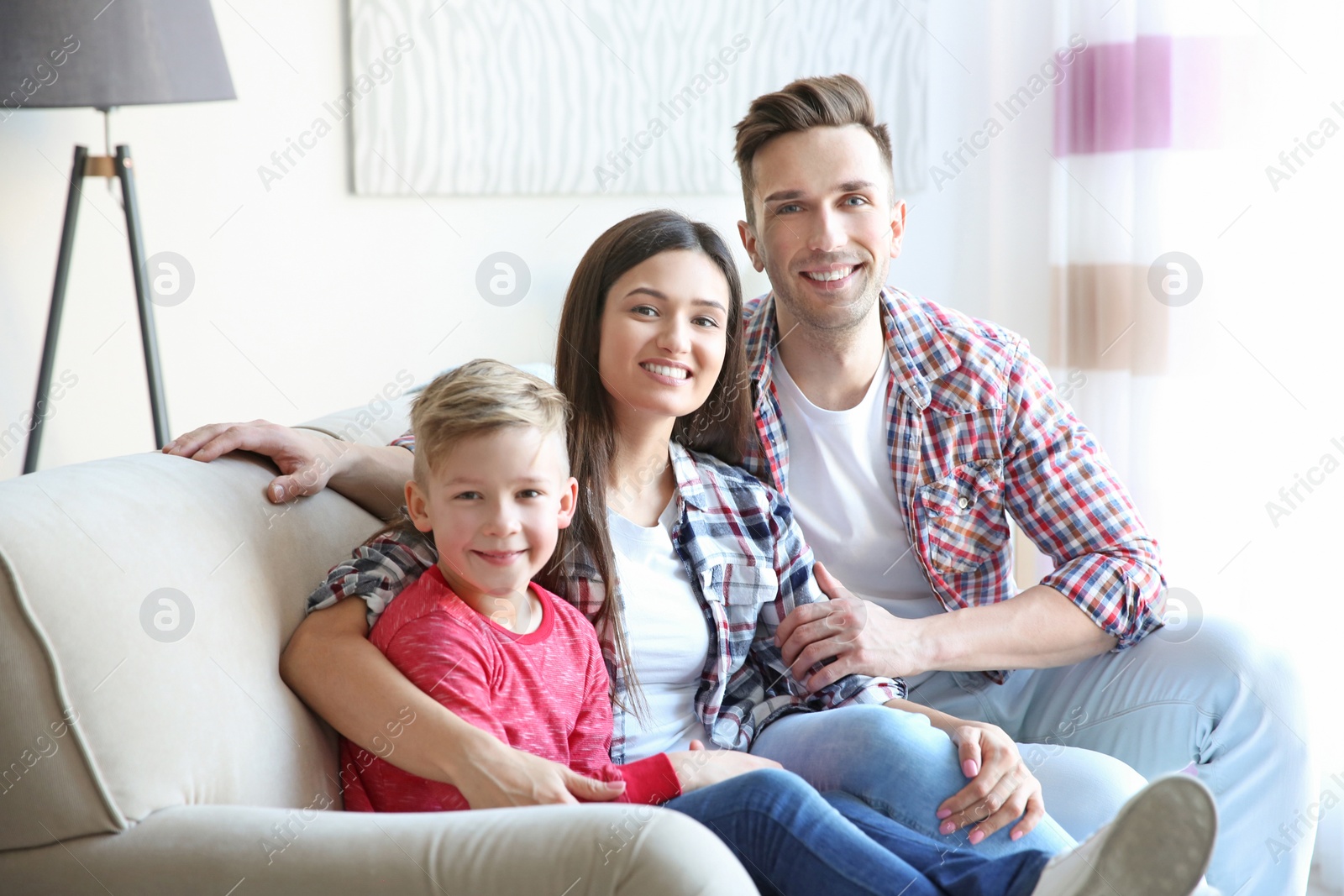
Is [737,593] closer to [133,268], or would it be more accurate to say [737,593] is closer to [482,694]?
[482,694]

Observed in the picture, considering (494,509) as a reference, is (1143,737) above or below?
below

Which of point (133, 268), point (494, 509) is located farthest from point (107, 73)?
point (494, 509)

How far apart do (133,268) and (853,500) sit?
1.24 metres

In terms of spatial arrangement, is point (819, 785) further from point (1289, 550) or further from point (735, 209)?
point (735, 209)

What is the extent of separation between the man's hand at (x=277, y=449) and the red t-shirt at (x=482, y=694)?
0.59ft

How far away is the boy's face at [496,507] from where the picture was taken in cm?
118

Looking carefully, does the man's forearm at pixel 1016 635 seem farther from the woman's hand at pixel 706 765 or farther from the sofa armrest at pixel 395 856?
the sofa armrest at pixel 395 856

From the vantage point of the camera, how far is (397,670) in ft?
3.78

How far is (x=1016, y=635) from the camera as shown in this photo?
159cm

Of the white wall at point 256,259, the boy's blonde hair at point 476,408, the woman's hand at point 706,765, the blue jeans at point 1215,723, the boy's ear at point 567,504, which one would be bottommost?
the blue jeans at point 1215,723

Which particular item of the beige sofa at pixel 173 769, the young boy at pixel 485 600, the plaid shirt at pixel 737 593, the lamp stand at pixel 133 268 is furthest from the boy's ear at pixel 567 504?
the lamp stand at pixel 133 268

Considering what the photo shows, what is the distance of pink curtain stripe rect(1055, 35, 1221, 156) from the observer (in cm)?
225

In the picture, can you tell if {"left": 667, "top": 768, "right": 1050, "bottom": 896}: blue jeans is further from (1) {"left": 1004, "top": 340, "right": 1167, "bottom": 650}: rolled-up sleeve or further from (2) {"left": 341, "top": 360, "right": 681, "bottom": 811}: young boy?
(1) {"left": 1004, "top": 340, "right": 1167, "bottom": 650}: rolled-up sleeve

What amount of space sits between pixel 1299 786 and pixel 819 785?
69cm
